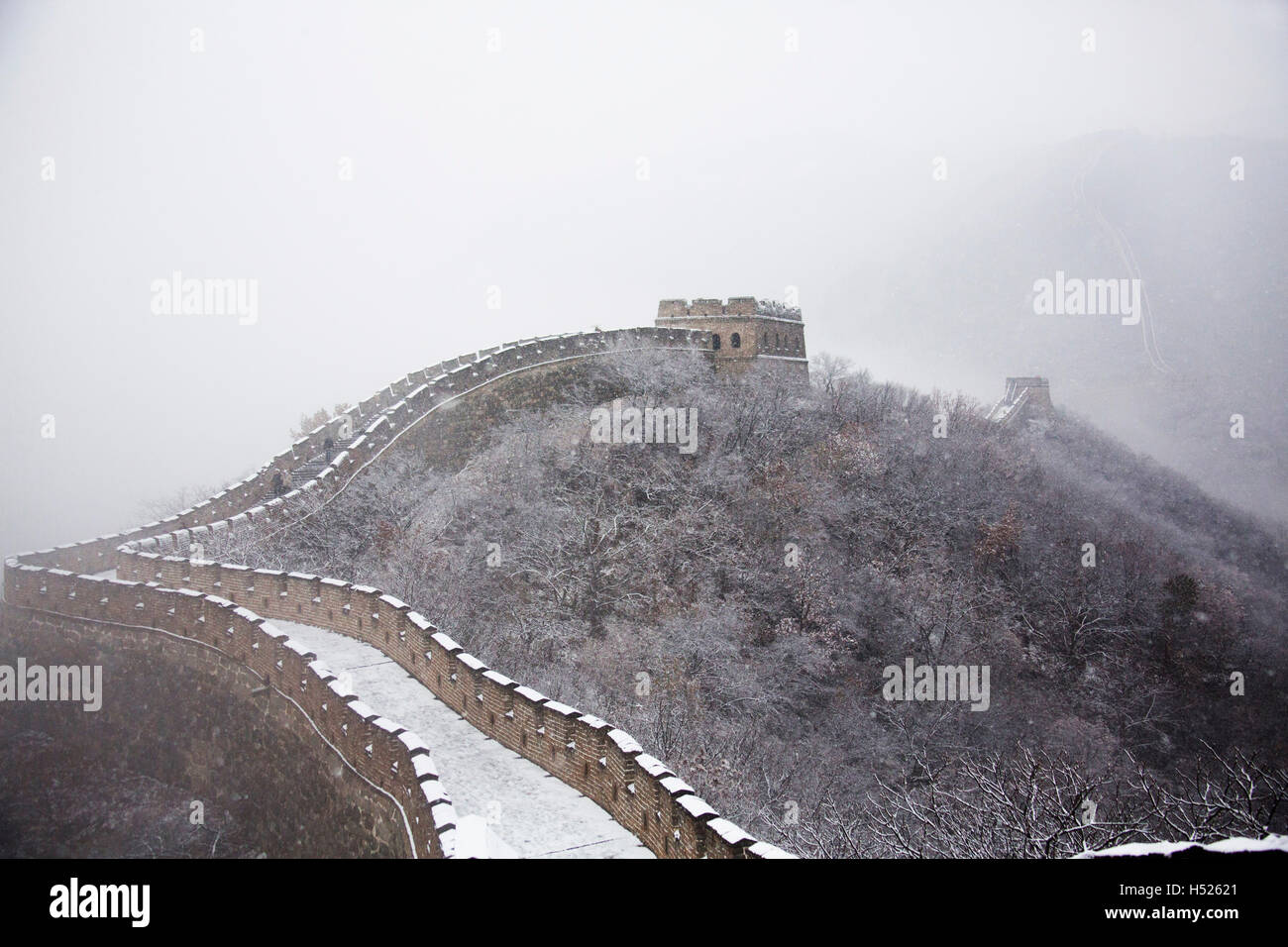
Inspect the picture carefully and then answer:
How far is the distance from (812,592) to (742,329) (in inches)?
535

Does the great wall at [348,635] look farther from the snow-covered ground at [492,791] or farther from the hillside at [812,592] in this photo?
the hillside at [812,592]

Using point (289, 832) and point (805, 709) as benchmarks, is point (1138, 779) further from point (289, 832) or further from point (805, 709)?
point (289, 832)

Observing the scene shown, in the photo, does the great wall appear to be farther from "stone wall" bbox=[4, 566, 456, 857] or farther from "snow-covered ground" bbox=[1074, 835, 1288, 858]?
"snow-covered ground" bbox=[1074, 835, 1288, 858]

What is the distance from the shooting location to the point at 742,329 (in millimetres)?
38875

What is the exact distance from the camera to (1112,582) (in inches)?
1318

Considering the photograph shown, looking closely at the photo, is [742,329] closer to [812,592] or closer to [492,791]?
[812,592]

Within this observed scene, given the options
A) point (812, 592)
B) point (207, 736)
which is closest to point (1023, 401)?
point (812, 592)

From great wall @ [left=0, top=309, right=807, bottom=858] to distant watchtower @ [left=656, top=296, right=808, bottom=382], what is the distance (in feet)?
18.8

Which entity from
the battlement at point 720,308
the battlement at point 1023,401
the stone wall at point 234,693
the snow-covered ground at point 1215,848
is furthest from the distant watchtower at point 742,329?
the snow-covered ground at point 1215,848

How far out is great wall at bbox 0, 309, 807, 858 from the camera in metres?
11.5

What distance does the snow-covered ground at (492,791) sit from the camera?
36.2 ft
